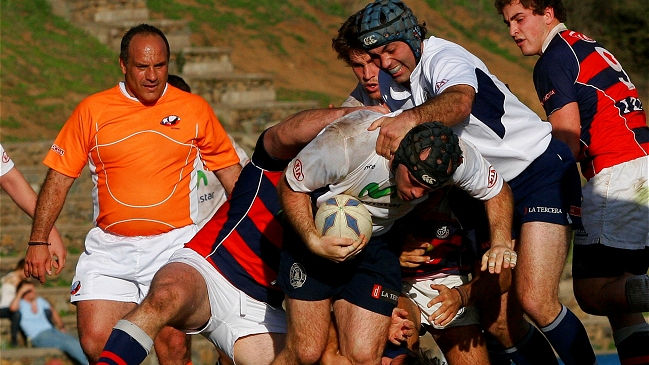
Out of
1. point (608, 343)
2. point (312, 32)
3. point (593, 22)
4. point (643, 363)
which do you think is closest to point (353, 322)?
point (643, 363)

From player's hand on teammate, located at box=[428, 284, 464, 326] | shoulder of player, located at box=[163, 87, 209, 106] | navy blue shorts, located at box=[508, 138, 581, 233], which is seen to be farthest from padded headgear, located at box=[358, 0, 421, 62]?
shoulder of player, located at box=[163, 87, 209, 106]

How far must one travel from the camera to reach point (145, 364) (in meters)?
9.09

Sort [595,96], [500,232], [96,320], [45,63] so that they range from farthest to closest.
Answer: [45,63] → [96,320] → [595,96] → [500,232]

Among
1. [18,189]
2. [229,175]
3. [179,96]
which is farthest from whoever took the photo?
[229,175]

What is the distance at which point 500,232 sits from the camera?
485 centimetres

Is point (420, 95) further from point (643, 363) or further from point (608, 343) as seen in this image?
point (608, 343)

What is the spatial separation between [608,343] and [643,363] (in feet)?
15.3

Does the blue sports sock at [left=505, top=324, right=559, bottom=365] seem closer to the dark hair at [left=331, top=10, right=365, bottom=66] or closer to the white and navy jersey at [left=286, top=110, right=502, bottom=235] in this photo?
the white and navy jersey at [left=286, top=110, right=502, bottom=235]

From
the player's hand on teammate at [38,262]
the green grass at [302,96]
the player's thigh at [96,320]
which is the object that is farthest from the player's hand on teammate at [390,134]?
the green grass at [302,96]

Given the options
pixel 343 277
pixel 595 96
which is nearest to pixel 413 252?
pixel 343 277

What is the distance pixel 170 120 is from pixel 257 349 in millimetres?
1687

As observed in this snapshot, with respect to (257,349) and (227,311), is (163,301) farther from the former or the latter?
(257,349)

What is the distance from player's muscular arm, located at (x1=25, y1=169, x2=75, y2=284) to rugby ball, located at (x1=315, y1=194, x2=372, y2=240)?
2.11 m

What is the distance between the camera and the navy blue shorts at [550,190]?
208 inches
